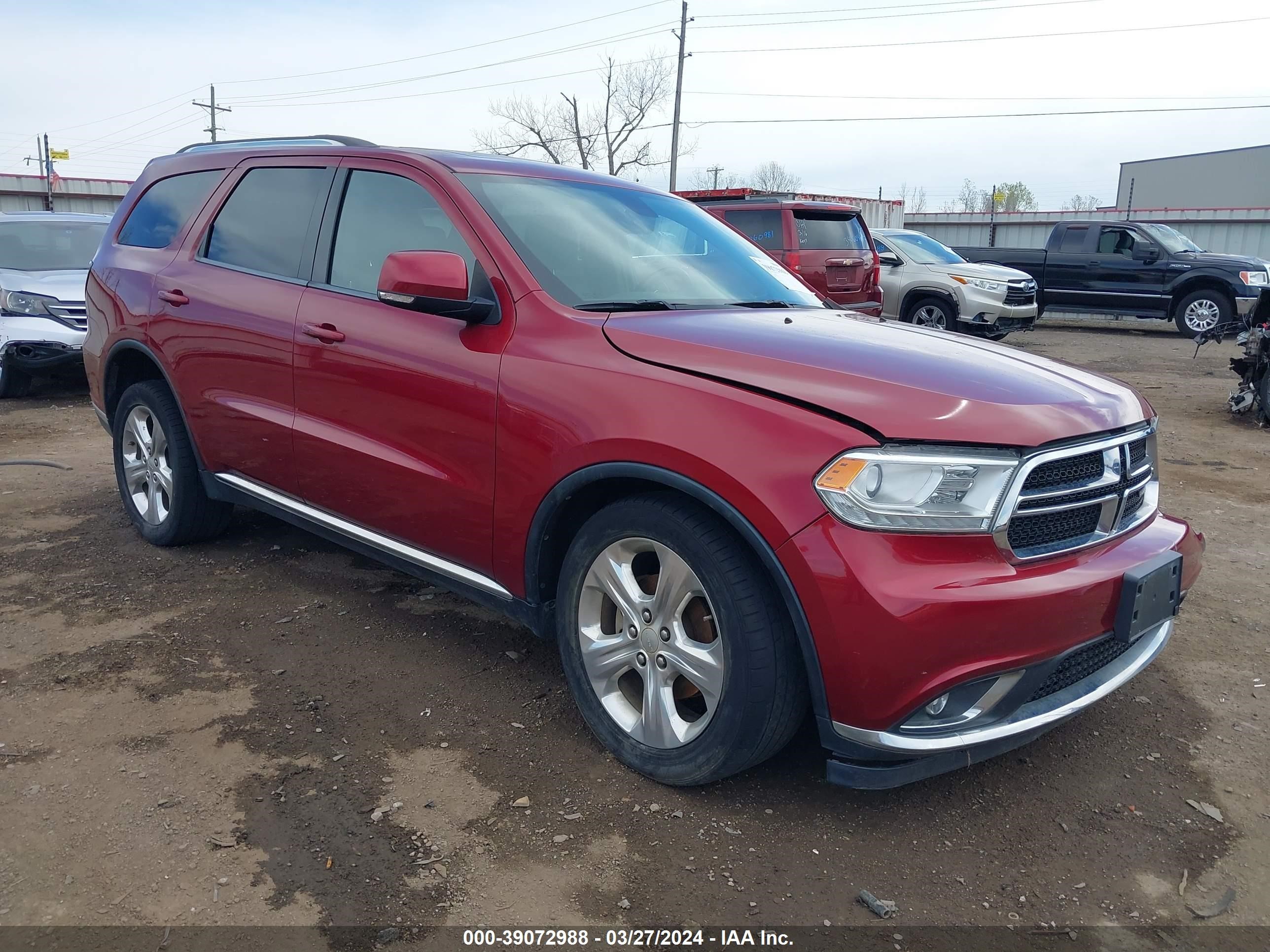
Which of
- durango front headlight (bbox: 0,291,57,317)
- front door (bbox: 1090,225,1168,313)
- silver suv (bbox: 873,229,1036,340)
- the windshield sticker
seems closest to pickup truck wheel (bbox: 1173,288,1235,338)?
front door (bbox: 1090,225,1168,313)

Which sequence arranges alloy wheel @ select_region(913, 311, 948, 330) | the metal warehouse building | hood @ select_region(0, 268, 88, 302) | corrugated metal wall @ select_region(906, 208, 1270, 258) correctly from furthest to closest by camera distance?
the metal warehouse building < corrugated metal wall @ select_region(906, 208, 1270, 258) < alloy wheel @ select_region(913, 311, 948, 330) < hood @ select_region(0, 268, 88, 302)

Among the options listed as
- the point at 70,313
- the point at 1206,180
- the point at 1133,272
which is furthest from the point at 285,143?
the point at 1206,180

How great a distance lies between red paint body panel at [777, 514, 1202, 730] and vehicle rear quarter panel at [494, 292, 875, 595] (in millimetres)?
139

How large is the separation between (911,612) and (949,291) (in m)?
12.0

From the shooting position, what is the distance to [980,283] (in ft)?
43.5

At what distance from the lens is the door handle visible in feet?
11.3

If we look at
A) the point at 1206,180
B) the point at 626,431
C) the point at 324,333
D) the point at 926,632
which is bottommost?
the point at 926,632

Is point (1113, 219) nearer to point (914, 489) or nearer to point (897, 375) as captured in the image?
point (897, 375)

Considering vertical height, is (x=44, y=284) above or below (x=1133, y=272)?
below

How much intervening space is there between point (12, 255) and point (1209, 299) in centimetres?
1666

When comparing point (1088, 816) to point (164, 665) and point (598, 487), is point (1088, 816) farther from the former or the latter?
point (164, 665)

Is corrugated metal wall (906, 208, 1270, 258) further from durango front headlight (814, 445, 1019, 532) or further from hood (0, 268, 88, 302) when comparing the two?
durango front headlight (814, 445, 1019, 532)

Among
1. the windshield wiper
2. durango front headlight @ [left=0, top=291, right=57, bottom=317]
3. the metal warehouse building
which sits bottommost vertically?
durango front headlight @ [left=0, top=291, right=57, bottom=317]

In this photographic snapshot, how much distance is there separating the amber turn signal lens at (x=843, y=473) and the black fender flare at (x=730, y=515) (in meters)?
0.21
